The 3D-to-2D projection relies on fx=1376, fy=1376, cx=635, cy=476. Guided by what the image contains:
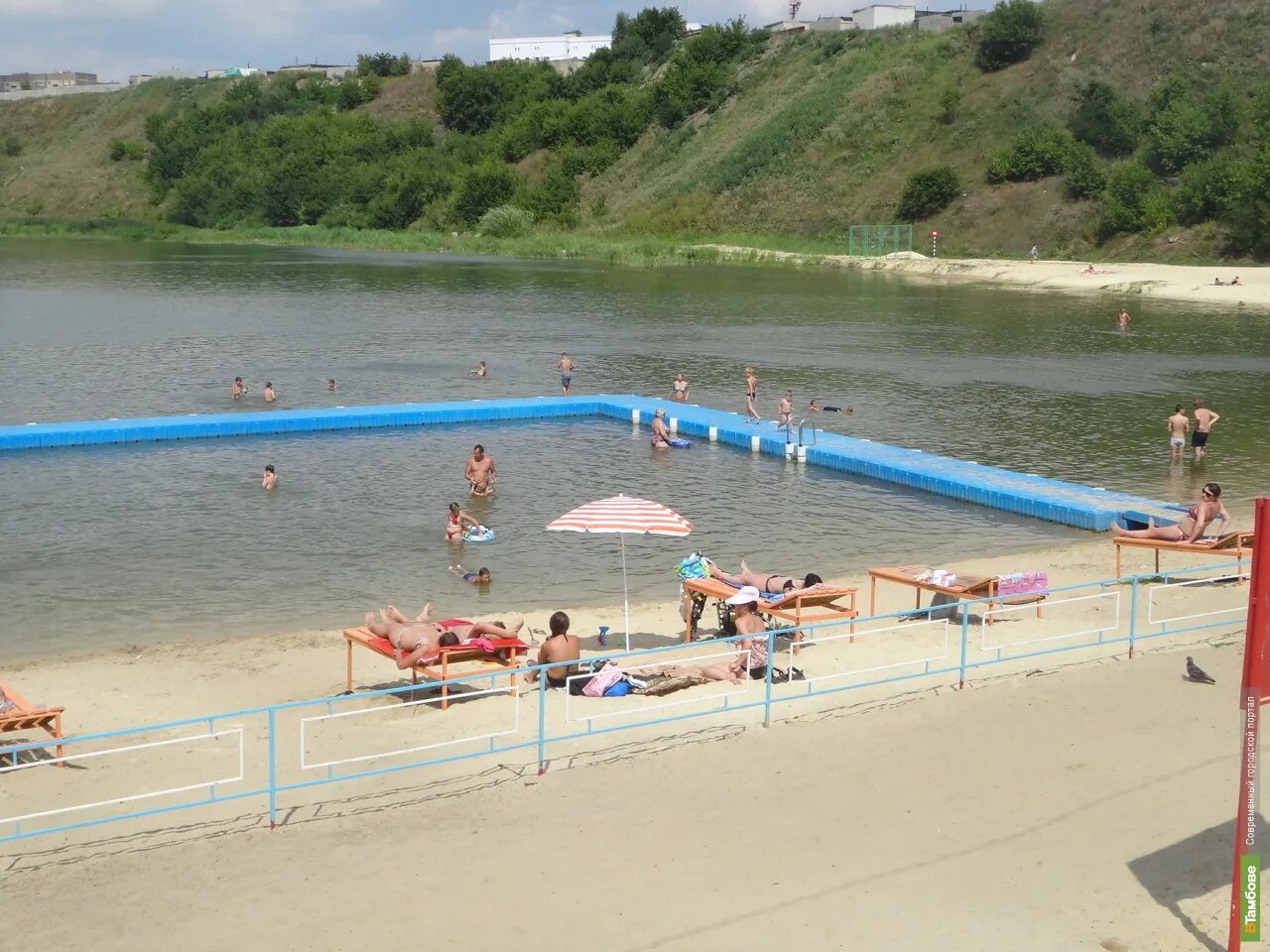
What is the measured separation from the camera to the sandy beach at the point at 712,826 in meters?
7.62

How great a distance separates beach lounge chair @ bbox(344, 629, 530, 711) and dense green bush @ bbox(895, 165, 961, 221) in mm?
71253

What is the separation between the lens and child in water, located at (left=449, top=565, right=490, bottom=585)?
1692 centimetres

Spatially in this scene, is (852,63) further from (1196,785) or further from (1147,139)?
(1196,785)

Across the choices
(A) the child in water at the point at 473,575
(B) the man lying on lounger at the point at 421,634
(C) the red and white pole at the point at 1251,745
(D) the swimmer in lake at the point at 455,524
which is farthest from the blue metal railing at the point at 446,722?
(D) the swimmer in lake at the point at 455,524

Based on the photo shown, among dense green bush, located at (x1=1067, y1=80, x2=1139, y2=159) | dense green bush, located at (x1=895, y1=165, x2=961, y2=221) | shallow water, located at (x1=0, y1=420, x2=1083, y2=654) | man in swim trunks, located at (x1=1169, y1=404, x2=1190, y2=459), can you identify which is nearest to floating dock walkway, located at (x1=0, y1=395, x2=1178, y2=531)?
shallow water, located at (x1=0, y1=420, x2=1083, y2=654)

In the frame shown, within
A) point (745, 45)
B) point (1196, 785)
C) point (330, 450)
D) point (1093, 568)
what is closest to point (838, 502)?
point (1093, 568)

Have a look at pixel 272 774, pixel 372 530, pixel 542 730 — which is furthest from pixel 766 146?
pixel 272 774

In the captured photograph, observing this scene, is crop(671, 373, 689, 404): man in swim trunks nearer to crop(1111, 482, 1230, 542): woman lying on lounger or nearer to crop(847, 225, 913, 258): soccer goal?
crop(1111, 482, 1230, 542): woman lying on lounger

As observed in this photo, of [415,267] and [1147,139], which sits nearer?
[1147,139]

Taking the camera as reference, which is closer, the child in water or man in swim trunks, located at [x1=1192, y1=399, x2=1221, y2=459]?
the child in water

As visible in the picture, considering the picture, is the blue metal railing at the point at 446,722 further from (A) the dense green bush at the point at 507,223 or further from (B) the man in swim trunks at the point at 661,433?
(A) the dense green bush at the point at 507,223

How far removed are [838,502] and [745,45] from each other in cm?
10383

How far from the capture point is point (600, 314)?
52.7m

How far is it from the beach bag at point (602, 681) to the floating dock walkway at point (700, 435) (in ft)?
34.4
